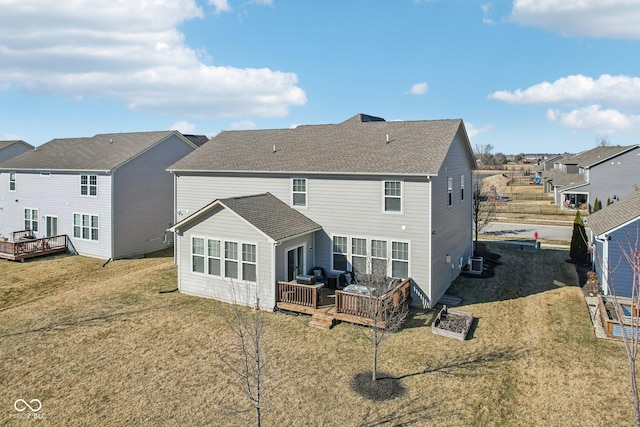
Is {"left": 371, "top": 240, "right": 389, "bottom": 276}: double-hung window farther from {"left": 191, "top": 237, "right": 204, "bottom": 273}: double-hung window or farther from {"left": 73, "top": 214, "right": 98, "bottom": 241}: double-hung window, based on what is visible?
{"left": 73, "top": 214, "right": 98, "bottom": 241}: double-hung window

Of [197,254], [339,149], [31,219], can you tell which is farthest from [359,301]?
[31,219]

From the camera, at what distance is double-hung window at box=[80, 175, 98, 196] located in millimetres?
24281

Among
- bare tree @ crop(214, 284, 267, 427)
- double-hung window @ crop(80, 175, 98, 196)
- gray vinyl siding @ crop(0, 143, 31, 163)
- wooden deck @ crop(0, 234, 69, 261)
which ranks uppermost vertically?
gray vinyl siding @ crop(0, 143, 31, 163)

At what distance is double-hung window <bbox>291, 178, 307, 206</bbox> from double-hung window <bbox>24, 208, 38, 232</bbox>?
20.0 meters

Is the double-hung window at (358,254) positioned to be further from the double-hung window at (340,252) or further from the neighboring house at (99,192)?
the neighboring house at (99,192)

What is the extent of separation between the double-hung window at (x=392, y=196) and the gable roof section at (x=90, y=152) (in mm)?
16453

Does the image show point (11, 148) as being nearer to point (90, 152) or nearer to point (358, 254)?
point (90, 152)

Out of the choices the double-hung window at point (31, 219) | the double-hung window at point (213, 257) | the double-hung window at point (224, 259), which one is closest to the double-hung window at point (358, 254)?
the double-hung window at point (224, 259)

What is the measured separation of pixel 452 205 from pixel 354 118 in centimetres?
792

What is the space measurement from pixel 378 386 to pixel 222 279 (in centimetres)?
831

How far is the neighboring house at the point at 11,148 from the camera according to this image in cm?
3634

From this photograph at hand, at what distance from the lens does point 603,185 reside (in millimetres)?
46531

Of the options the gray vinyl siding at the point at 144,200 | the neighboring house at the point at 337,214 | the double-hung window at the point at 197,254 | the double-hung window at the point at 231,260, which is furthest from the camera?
the gray vinyl siding at the point at 144,200

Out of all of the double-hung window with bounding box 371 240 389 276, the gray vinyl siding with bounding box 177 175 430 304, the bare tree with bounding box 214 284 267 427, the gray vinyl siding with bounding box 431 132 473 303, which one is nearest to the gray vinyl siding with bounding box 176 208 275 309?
the bare tree with bounding box 214 284 267 427
